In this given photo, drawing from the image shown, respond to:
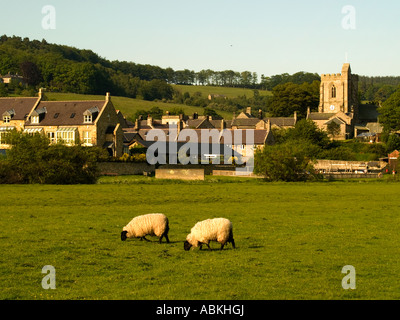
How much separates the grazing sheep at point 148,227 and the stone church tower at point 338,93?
143 m

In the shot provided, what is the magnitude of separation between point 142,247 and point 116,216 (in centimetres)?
1004

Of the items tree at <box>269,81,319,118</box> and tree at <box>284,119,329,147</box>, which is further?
tree at <box>269,81,319,118</box>

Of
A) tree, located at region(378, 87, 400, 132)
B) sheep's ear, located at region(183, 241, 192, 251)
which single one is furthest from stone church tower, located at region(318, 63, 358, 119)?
sheep's ear, located at region(183, 241, 192, 251)

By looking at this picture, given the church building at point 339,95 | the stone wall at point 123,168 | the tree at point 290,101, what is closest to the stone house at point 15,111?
the stone wall at point 123,168

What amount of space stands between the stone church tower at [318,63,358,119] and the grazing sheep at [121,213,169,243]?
469 feet

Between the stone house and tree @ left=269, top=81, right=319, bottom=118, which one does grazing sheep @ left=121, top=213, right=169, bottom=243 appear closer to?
the stone house

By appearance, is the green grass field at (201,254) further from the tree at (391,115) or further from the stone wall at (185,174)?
the tree at (391,115)

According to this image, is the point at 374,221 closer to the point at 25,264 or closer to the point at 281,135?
the point at 25,264

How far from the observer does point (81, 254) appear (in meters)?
19.2

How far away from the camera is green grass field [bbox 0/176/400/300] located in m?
14.5

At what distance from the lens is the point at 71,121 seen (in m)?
87.0

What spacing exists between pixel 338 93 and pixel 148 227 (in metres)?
145

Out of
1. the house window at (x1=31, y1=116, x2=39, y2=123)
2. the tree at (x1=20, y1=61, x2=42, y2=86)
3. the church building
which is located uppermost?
the tree at (x1=20, y1=61, x2=42, y2=86)

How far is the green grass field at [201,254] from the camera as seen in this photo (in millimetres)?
14467
